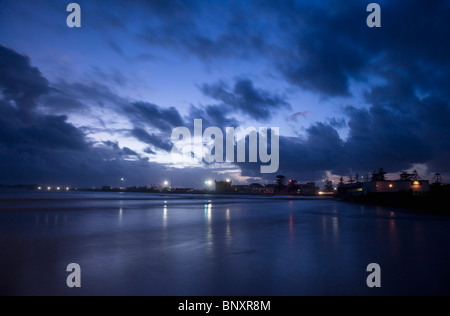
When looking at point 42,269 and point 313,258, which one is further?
point 313,258

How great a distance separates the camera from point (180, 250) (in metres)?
10.4

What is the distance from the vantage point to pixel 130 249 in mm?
10484

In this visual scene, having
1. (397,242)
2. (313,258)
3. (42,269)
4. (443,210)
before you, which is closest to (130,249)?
(42,269)

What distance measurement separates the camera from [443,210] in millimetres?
29859

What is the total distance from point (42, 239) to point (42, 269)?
560cm

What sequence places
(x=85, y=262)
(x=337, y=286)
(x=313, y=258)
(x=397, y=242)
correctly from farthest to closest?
(x=397, y=242), (x=313, y=258), (x=85, y=262), (x=337, y=286)

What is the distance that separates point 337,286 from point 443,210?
32.3m

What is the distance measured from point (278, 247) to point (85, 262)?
23.9 feet
